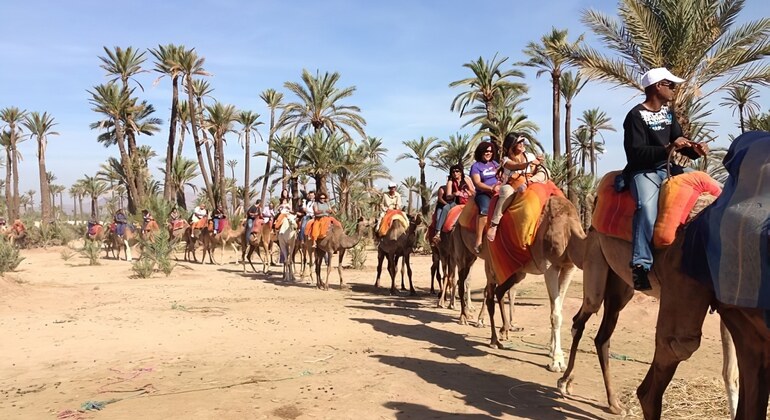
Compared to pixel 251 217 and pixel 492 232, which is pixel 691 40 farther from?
pixel 251 217

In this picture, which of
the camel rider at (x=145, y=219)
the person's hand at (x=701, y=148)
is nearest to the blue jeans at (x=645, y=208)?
the person's hand at (x=701, y=148)

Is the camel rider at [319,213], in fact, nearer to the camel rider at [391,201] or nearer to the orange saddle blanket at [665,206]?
the camel rider at [391,201]

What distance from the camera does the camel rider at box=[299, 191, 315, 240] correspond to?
50.5 feet

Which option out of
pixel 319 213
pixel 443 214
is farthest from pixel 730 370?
pixel 319 213

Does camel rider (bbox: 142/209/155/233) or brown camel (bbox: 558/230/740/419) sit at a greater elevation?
camel rider (bbox: 142/209/155/233)

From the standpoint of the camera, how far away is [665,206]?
3760 mm

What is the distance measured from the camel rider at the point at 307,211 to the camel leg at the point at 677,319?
12350mm

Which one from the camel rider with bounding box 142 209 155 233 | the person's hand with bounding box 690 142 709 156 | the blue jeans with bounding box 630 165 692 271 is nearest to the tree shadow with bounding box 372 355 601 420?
the blue jeans with bounding box 630 165 692 271

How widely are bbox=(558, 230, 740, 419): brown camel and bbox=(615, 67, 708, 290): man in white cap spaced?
311 mm

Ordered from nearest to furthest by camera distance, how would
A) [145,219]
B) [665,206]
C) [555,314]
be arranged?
[665,206] → [555,314] → [145,219]

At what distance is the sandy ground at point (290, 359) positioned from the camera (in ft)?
16.6

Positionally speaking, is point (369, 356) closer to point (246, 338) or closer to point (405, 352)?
point (405, 352)

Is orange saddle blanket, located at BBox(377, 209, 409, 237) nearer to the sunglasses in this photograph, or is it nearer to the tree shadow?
the tree shadow

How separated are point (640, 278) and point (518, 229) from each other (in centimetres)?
281
